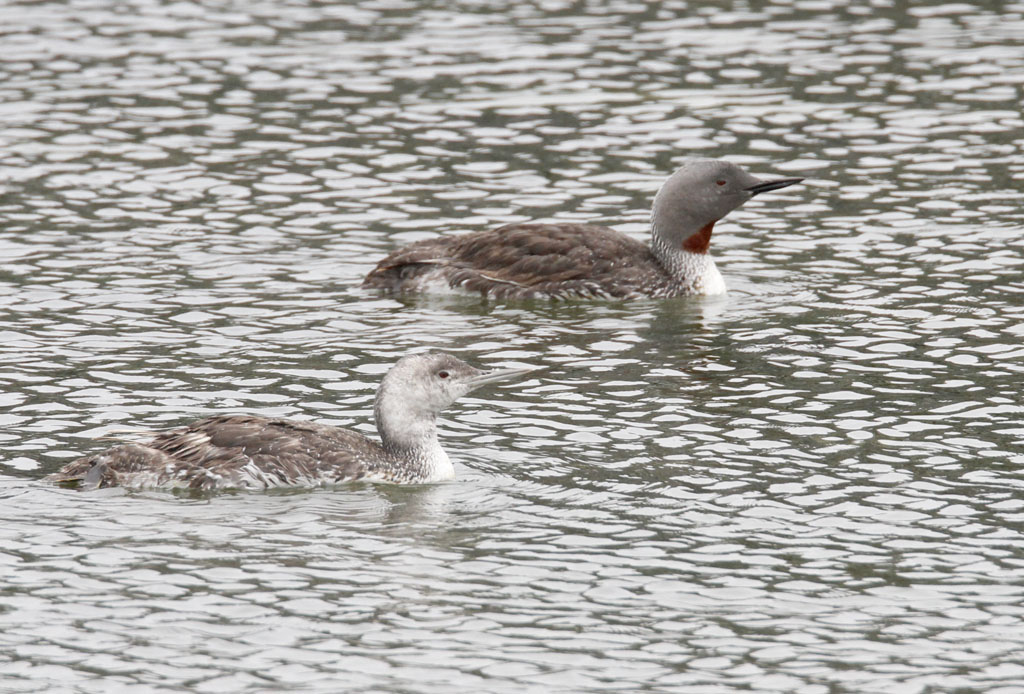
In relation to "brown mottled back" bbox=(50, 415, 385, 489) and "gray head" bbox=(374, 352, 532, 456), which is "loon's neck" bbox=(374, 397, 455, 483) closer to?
"gray head" bbox=(374, 352, 532, 456)

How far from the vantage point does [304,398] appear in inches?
586

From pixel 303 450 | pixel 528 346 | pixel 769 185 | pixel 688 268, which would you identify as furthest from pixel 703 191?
pixel 303 450

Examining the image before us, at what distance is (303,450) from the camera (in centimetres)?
1305

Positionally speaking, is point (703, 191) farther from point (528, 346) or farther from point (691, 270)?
point (528, 346)

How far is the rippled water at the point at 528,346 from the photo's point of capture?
10617 millimetres

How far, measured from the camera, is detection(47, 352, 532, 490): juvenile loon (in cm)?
1282

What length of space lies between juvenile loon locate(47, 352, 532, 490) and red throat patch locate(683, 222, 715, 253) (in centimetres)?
544

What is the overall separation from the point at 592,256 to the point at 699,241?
109cm

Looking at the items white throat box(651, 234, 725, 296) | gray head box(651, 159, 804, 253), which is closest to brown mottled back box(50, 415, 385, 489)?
white throat box(651, 234, 725, 296)

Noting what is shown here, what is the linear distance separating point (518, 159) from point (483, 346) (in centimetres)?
598

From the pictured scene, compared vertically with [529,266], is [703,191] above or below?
above

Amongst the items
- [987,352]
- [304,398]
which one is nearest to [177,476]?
[304,398]

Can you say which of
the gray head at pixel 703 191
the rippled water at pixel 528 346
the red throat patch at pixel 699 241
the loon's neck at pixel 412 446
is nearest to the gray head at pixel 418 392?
the loon's neck at pixel 412 446

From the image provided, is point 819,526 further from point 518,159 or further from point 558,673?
point 518,159
